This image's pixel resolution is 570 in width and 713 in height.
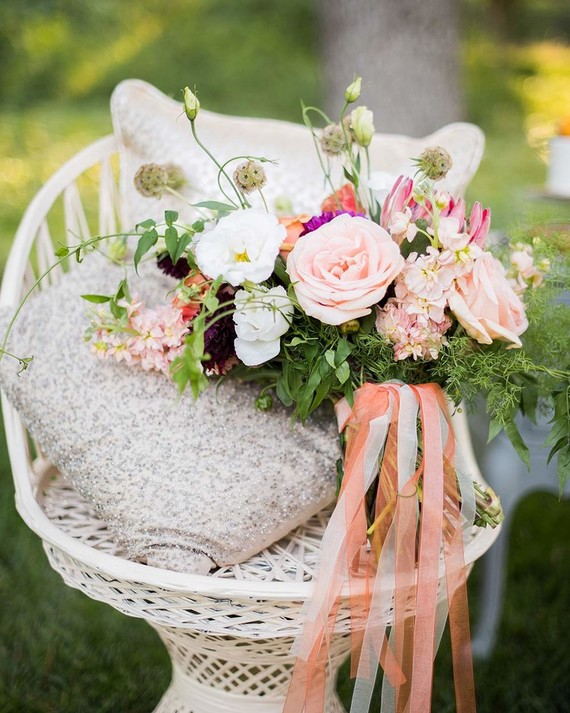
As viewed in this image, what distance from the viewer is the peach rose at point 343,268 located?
3.28 feet

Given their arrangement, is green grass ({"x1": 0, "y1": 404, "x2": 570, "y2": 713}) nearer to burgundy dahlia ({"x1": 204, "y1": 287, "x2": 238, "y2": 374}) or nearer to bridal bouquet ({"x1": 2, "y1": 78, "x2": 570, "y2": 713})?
bridal bouquet ({"x1": 2, "y1": 78, "x2": 570, "y2": 713})

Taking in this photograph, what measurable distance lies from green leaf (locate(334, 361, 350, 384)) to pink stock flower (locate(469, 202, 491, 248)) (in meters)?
0.22

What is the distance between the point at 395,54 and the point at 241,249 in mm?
1853

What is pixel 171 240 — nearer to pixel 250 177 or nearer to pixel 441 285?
pixel 250 177

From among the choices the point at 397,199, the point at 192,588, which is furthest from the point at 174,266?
the point at 192,588

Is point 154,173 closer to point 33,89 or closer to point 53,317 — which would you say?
point 53,317

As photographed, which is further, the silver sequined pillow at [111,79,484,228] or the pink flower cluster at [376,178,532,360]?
the silver sequined pillow at [111,79,484,228]

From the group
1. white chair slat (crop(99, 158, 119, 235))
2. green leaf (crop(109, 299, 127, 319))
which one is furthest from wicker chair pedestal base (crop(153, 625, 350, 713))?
white chair slat (crop(99, 158, 119, 235))

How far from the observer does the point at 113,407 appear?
118 centimetres

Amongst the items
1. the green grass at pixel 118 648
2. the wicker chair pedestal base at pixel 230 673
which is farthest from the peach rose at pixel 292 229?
the green grass at pixel 118 648

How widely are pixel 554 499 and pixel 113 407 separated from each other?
5.61ft

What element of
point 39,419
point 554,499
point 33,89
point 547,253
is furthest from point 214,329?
point 33,89

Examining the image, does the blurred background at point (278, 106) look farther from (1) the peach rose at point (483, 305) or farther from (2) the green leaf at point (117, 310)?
(2) the green leaf at point (117, 310)

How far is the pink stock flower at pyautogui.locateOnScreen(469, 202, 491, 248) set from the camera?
1.05 metres
